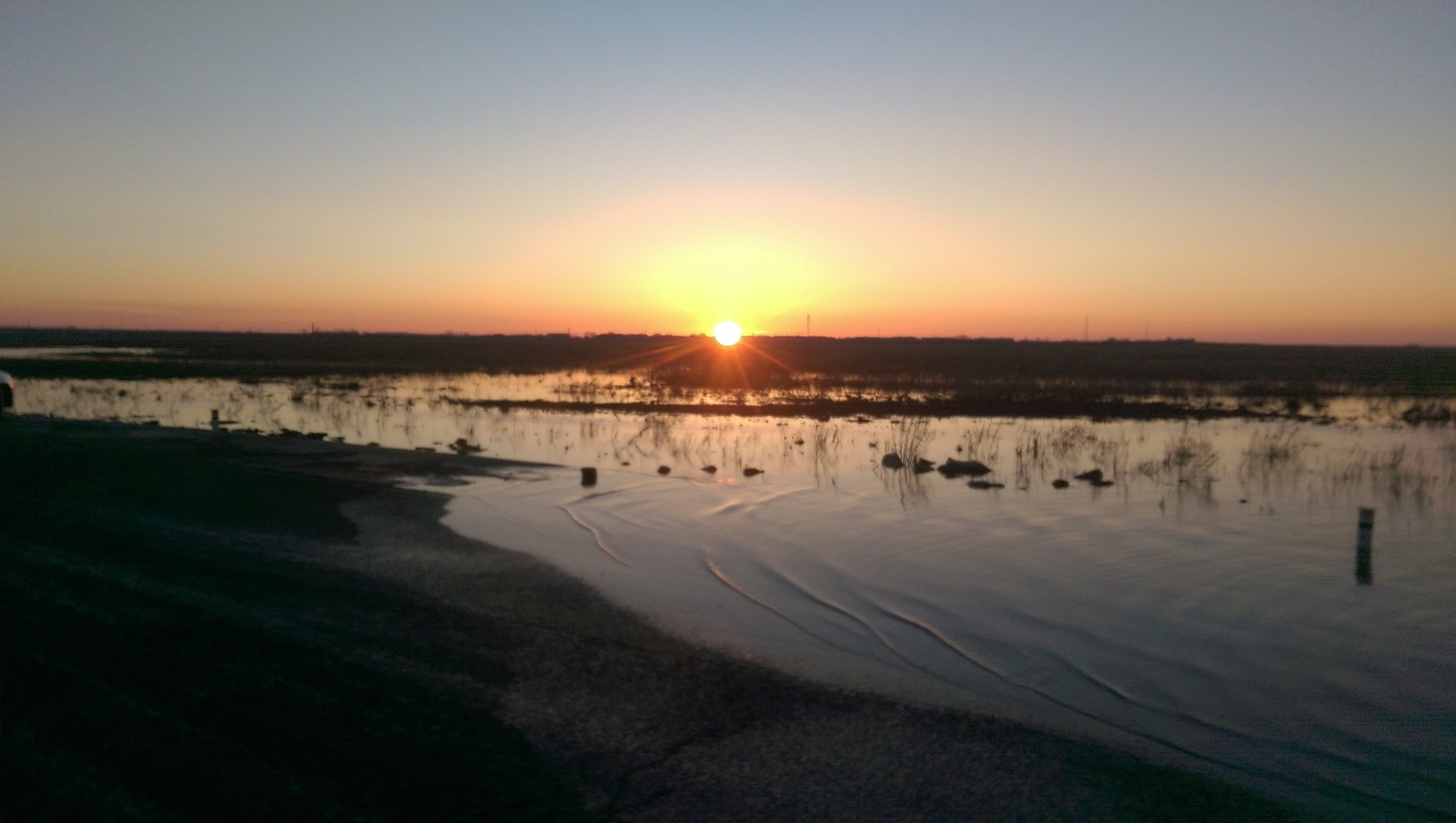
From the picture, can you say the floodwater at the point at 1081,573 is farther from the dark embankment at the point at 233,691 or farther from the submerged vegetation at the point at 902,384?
the submerged vegetation at the point at 902,384

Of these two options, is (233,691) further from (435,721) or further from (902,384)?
(902,384)

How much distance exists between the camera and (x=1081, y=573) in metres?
12.0

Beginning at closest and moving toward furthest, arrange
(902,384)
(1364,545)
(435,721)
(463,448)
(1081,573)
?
(435,721) < (1081,573) < (1364,545) < (463,448) < (902,384)

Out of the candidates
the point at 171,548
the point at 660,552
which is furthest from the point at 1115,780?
the point at 171,548

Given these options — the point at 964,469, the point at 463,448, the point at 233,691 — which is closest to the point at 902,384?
the point at 964,469

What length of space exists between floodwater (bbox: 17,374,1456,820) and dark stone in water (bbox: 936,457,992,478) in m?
0.47

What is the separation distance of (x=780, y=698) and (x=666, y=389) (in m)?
35.9

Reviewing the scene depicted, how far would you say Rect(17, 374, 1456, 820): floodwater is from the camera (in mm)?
7508

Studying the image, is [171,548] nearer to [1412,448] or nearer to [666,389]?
[1412,448]

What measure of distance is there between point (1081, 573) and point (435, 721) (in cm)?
831

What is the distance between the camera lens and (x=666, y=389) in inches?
1693

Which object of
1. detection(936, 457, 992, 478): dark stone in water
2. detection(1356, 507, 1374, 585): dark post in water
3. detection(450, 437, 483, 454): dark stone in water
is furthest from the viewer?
detection(450, 437, 483, 454): dark stone in water

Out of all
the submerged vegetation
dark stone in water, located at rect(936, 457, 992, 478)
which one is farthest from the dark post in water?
the submerged vegetation

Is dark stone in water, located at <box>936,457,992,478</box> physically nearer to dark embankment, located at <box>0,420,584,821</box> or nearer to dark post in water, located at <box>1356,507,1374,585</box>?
dark post in water, located at <box>1356,507,1374,585</box>
